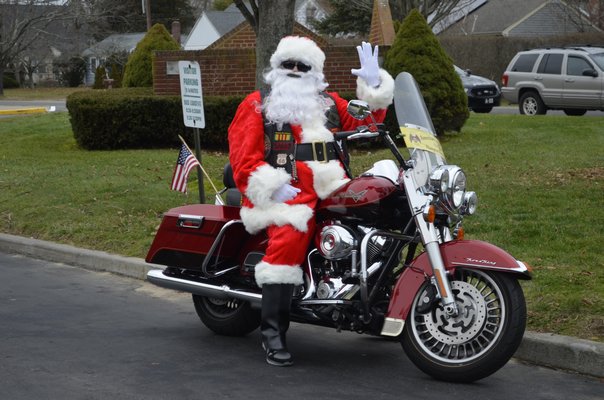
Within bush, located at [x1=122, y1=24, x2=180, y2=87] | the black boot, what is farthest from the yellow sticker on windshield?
bush, located at [x1=122, y1=24, x2=180, y2=87]

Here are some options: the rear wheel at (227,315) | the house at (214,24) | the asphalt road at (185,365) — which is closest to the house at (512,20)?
the house at (214,24)

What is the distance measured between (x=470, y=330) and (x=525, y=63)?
835 inches

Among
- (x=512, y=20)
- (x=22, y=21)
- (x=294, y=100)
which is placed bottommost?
(x=294, y=100)

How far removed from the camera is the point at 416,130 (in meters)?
5.86

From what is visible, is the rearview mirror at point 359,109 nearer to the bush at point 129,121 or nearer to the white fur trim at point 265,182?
the white fur trim at point 265,182

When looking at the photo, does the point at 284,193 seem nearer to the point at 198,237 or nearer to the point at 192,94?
the point at 198,237

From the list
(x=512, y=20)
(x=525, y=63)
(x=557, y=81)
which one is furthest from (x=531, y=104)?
(x=512, y=20)

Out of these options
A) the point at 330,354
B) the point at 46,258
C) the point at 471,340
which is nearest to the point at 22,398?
the point at 330,354

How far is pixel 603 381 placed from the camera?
588 cm

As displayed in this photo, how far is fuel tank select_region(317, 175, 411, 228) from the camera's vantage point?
5762 mm

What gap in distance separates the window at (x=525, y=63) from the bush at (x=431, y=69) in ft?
28.4

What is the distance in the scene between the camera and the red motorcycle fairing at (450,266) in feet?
17.9

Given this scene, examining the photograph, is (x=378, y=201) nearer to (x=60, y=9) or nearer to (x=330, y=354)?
(x=330, y=354)

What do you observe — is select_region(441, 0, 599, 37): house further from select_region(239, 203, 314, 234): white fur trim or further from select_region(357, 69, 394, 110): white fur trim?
select_region(239, 203, 314, 234): white fur trim
